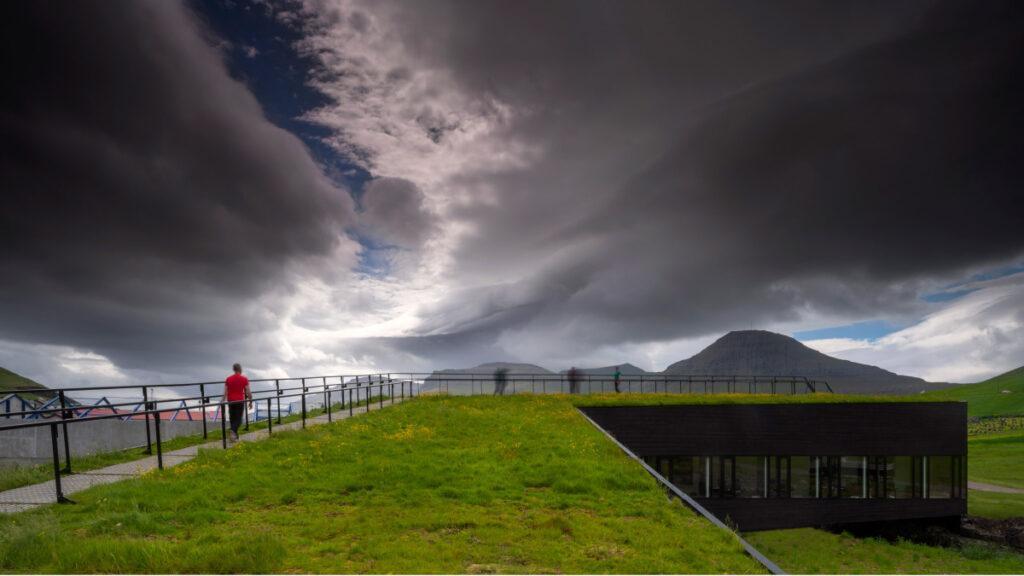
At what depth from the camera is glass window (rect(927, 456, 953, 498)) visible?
27.2 m

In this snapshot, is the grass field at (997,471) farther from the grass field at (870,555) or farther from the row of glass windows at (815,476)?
the grass field at (870,555)

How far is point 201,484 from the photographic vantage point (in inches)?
368

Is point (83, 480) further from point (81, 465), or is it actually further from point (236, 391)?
point (236, 391)

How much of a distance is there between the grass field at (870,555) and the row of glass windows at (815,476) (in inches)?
80.3

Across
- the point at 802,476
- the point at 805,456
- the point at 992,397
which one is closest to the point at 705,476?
the point at 802,476

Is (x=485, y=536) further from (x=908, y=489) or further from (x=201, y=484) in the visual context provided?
(x=908, y=489)

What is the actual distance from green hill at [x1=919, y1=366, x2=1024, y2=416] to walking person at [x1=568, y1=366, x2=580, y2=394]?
248 ft

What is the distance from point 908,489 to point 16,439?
38.5 metres

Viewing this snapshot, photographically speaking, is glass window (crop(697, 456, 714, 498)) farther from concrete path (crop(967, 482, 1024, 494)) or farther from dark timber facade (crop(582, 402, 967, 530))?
concrete path (crop(967, 482, 1024, 494))

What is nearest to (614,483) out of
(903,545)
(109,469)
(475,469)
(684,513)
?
(684,513)

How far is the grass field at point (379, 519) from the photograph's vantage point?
580cm

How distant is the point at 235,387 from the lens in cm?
1547

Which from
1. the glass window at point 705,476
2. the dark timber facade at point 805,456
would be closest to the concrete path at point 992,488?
the dark timber facade at point 805,456

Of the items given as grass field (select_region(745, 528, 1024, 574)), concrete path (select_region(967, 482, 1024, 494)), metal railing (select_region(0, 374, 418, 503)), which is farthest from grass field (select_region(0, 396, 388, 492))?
concrete path (select_region(967, 482, 1024, 494))
